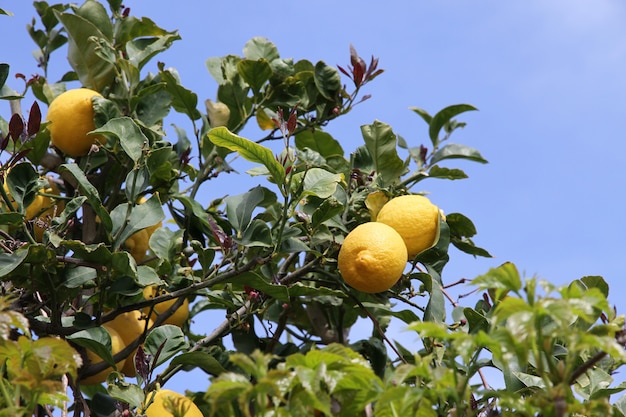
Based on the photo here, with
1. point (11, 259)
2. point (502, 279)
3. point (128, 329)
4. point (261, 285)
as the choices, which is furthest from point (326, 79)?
point (502, 279)

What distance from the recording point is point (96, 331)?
1.61 metres

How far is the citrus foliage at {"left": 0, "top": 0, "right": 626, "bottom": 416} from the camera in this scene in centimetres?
88

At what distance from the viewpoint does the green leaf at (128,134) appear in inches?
65.6

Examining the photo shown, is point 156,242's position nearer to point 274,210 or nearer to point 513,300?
point 274,210

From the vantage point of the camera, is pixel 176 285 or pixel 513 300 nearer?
pixel 513 300

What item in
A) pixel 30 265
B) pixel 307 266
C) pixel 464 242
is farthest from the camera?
pixel 464 242

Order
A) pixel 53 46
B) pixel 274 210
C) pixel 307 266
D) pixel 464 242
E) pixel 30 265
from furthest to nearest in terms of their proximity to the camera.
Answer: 1. pixel 53 46
2. pixel 274 210
3. pixel 464 242
4. pixel 307 266
5. pixel 30 265

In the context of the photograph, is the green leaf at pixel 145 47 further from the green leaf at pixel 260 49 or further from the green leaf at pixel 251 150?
the green leaf at pixel 251 150

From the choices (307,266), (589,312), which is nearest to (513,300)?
(589,312)

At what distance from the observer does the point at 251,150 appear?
149cm

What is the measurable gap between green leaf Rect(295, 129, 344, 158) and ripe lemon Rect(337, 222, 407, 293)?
22.5 inches

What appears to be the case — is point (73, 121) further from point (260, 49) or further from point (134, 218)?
point (260, 49)

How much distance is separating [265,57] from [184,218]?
1.64ft

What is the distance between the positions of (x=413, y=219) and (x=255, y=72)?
2.20ft
